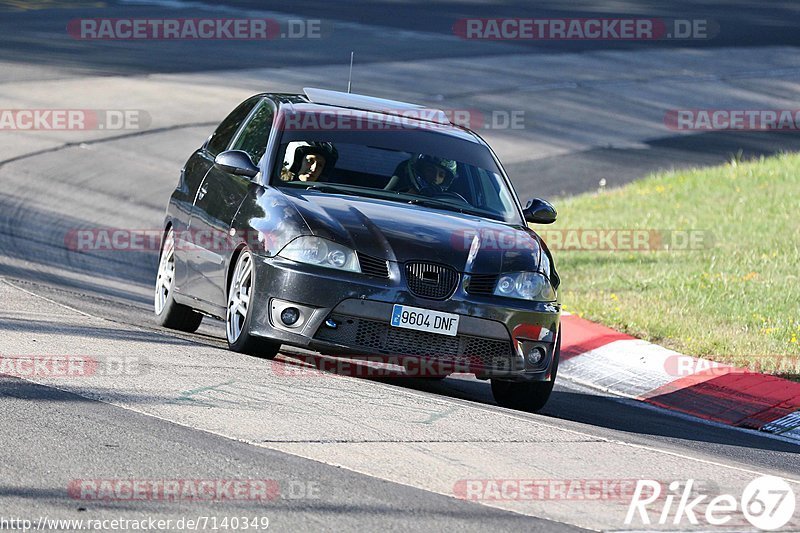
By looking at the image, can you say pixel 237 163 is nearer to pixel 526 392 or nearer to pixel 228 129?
pixel 228 129

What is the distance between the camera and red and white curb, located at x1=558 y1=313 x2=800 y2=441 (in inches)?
371

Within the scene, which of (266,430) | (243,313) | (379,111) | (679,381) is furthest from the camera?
(679,381)

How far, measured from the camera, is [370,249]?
316 inches

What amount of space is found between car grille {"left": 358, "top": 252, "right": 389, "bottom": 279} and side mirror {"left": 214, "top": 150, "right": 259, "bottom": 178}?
129 centimetres

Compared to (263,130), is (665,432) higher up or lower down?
lower down

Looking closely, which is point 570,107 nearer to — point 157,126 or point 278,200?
point 157,126

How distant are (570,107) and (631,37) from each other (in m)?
9.27

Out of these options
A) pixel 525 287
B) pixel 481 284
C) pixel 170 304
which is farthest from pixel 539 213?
pixel 170 304

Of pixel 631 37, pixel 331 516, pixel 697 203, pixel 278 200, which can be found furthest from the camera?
pixel 631 37

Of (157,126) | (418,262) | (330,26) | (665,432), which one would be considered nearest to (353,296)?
(418,262)

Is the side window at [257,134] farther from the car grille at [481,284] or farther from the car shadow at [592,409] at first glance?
the car grille at [481,284]

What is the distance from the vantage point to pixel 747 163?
801 inches

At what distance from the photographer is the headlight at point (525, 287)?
8250mm

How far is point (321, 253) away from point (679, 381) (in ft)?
10.9
